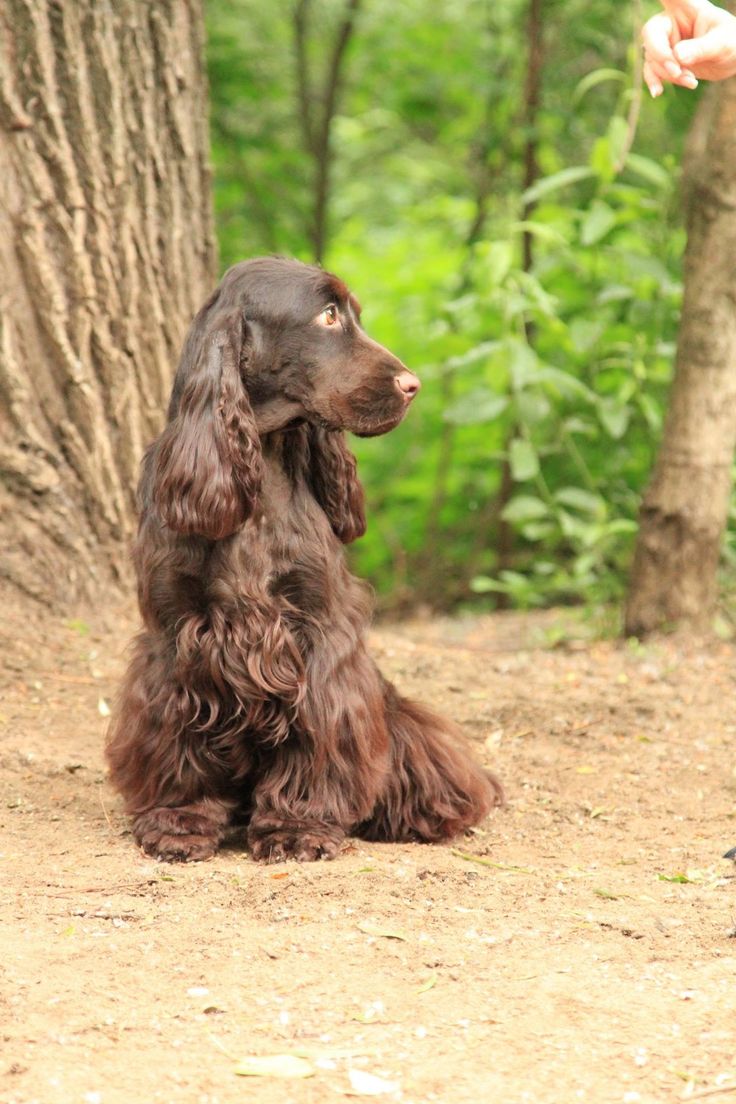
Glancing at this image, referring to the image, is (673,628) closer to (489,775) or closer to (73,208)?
(489,775)

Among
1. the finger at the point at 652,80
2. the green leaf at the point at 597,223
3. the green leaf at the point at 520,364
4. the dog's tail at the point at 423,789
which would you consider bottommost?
the dog's tail at the point at 423,789

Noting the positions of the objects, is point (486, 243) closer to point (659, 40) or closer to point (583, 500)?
point (583, 500)

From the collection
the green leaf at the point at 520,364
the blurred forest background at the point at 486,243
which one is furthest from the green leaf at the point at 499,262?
the green leaf at the point at 520,364

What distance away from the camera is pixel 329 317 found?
11.7ft

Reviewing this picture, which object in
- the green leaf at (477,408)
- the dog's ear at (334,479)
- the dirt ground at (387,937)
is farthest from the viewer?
the green leaf at (477,408)

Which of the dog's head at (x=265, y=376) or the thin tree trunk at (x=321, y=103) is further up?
the thin tree trunk at (x=321, y=103)

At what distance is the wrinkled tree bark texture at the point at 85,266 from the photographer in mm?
4797

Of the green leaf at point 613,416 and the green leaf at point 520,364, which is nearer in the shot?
the green leaf at point 520,364

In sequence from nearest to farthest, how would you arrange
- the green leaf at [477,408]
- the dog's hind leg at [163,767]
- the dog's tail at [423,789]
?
1. the dog's hind leg at [163,767]
2. the dog's tail at [423,789]
3. the green leaf at [477,408]

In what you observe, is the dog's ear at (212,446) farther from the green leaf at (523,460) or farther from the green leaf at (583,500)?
the green leaf at (583,500)

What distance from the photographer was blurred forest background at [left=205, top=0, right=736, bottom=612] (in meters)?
6.11

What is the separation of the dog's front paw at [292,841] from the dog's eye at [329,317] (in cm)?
127

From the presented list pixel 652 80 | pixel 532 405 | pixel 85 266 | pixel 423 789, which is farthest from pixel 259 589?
pixel 532 405

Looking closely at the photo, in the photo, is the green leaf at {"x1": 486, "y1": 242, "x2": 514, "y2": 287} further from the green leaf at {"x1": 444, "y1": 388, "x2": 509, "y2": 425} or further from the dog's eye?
the dog's eye
